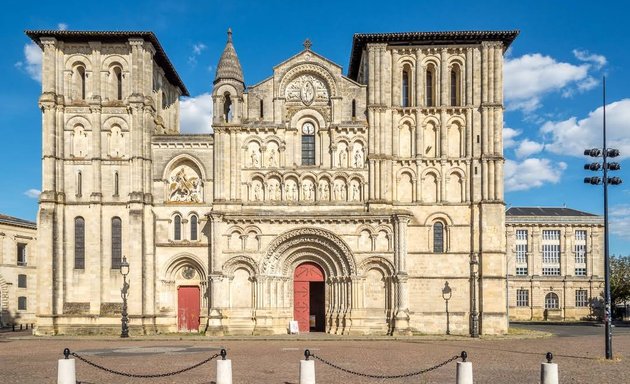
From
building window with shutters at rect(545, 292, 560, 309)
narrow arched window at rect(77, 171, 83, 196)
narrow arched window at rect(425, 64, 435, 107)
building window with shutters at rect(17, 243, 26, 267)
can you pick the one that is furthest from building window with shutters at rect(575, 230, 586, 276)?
building window with shutters at rect(17, 243, 26, 267)

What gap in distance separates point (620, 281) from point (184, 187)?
2088 inches

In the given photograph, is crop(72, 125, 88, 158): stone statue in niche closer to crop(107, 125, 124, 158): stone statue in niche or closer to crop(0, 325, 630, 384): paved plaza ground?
crop(107, 125, 124, 158): stone statue in niche

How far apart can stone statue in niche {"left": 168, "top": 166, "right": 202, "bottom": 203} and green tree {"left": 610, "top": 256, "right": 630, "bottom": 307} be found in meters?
50.0

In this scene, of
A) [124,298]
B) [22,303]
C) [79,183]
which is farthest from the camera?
[22,303]

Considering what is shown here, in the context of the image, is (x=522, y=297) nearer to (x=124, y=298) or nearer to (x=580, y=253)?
(x=580, y=253)

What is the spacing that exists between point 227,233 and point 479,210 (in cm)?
1552

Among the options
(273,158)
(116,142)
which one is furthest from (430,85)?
(116,142)

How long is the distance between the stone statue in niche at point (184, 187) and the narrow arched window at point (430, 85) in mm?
15606

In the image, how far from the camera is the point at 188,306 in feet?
128

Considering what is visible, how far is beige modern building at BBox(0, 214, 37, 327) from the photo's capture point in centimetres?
5581

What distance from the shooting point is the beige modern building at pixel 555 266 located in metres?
72.1

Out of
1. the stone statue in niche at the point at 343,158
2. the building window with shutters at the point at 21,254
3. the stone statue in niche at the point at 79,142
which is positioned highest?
the stone statue in niche at the point at 79,142

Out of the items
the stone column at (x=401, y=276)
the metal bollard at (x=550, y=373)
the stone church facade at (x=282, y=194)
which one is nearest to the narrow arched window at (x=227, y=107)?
the stone church facade at (x=282, y=194)

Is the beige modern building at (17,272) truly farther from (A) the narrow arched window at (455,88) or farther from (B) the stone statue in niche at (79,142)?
(A) the narrow arched window at (455,88)
